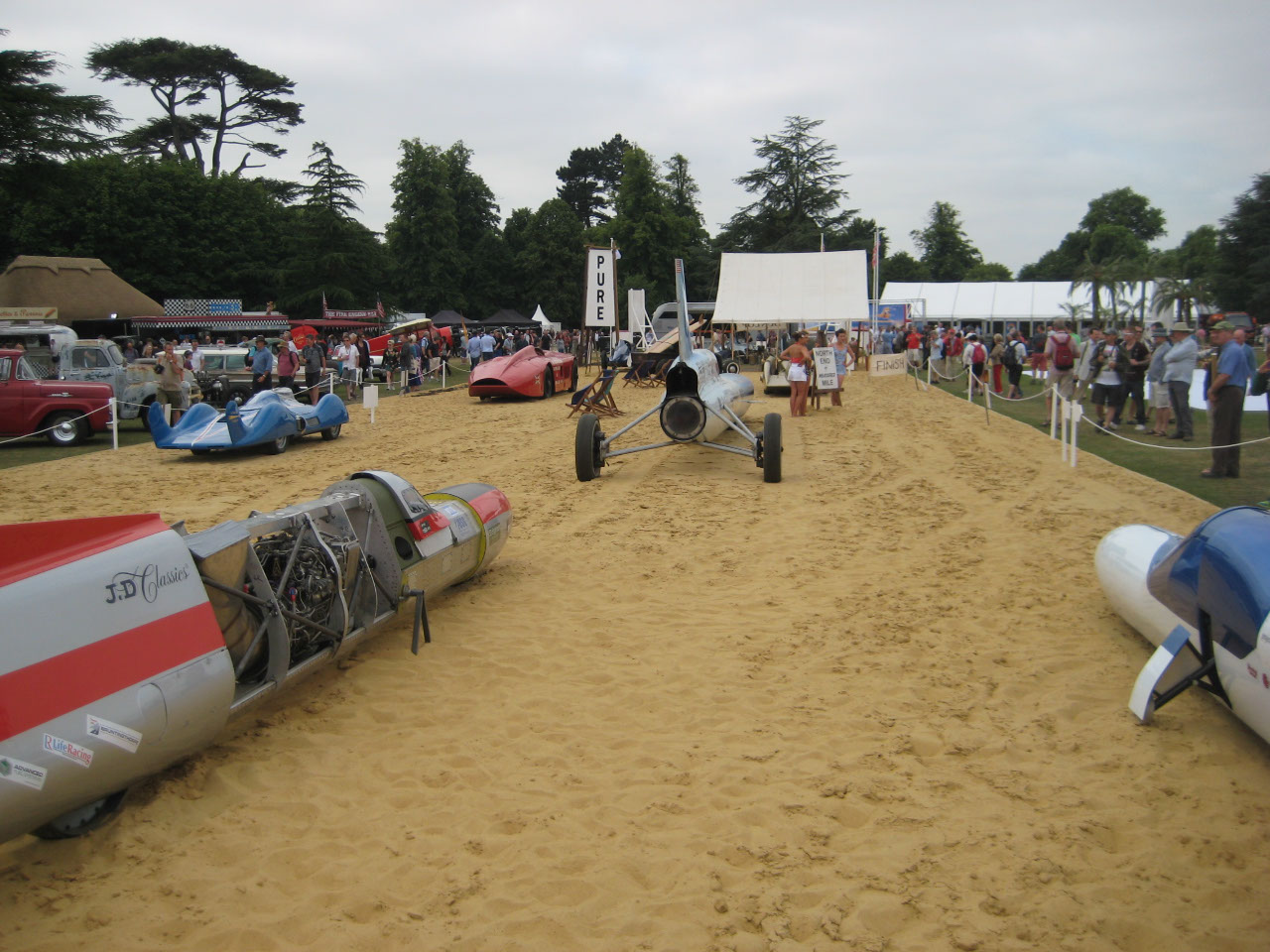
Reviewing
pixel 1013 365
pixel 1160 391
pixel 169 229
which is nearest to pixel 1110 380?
pixel 1160 391

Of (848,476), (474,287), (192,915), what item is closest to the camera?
(192,915)

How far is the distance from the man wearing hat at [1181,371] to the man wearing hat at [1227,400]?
210 cm

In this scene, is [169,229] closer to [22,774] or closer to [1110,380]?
[1110,380]

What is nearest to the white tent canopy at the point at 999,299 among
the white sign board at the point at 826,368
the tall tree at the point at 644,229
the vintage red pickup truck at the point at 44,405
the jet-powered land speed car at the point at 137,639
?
the tall tree at the point at 644,229

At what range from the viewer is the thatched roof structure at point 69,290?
30.7m

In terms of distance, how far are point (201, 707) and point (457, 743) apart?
1.33 meters

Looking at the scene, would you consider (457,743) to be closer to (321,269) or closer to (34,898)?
(34,898)

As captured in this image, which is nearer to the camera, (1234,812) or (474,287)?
(1234,812)

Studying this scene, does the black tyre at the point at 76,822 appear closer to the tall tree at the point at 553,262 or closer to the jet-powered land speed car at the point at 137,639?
the jet-powered land speed car at the point at 137,639

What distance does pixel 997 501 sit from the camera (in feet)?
33.4

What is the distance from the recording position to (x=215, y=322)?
111 ft

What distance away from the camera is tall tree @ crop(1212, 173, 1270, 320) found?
139ft

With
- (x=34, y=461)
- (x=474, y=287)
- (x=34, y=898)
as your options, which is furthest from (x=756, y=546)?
(x=474, y=287)

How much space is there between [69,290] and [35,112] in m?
17.1
